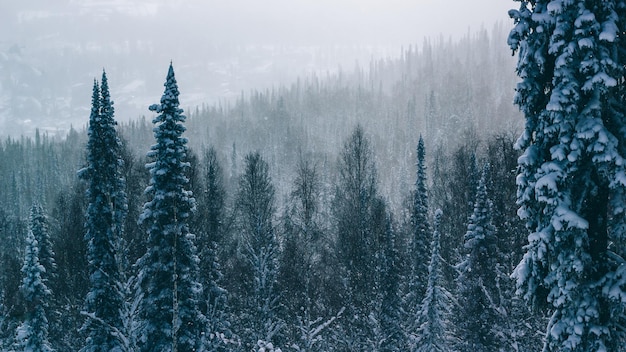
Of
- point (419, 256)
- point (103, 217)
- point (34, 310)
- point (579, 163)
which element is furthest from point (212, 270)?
point (579, 163)

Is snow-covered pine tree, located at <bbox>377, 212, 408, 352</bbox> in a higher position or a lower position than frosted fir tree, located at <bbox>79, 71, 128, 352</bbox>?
lower

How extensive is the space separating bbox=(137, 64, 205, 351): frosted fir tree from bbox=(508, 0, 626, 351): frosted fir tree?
13.4 metres

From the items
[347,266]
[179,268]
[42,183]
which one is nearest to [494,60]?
[42,183]

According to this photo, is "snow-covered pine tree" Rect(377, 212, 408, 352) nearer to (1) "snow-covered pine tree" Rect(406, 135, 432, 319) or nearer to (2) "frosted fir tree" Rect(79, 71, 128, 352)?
(1) "snow-covered pine tree" Rect(406, 135, 432, 319)

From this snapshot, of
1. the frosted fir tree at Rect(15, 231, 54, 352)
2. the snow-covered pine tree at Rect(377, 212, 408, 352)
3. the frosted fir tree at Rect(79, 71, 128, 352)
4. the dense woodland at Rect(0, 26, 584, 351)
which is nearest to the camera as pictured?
the frosted fir tree at Rect(79, 71, 128, 352)

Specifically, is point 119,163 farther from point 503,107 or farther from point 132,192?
point 503,107

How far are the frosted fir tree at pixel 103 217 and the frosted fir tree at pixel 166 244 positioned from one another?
10.5 ft

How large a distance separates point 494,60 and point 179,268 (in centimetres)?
20489

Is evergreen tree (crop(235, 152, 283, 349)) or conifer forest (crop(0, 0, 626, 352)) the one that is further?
evergreen tree (crop(235, 152, 283, 349))

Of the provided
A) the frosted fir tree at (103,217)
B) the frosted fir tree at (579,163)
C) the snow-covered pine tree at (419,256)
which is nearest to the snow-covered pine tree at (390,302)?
the snow-covered pine tree at (419,256)

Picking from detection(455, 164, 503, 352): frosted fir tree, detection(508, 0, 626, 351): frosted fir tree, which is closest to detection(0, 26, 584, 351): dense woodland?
detection(455, 164, 503, 352): frosted fir tree

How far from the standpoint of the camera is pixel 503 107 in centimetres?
13938

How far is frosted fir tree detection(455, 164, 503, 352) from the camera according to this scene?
23906 mm

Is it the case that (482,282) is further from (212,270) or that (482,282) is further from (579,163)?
(579,163)
